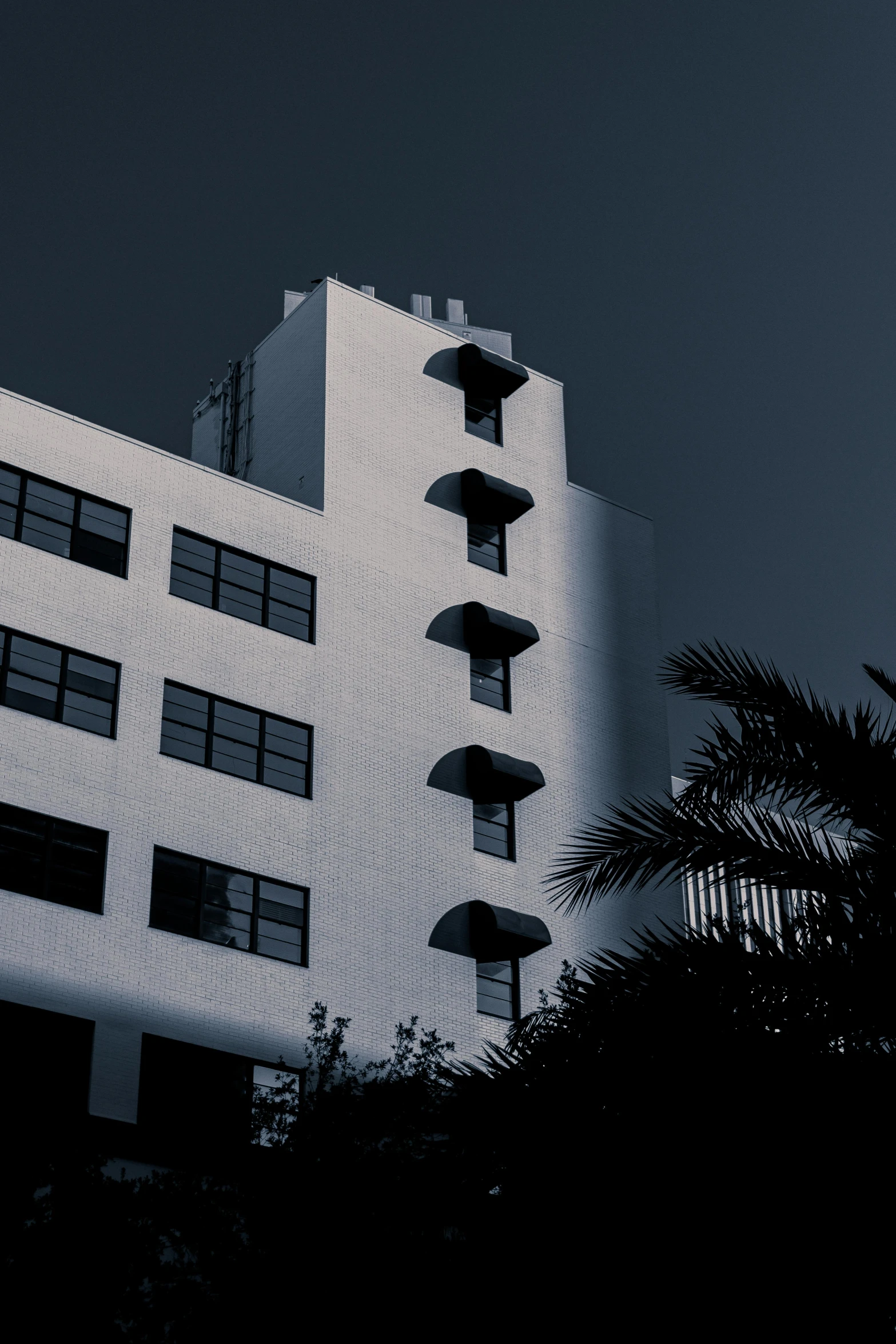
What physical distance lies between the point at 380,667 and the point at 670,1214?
27.9 meters

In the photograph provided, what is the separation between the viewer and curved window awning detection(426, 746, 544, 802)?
3778cm

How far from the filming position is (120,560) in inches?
1390

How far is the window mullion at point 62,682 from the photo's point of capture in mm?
32969

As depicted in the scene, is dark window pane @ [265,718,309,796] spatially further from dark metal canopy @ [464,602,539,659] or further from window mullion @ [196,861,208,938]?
dark metal canopy @ [464,602,539,659]

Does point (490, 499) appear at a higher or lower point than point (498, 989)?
higher

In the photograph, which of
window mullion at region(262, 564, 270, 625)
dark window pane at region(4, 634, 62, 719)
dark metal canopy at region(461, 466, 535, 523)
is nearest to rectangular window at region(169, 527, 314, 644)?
window mullion at region(262, 564, 270, 625)

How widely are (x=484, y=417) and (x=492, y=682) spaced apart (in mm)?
7885

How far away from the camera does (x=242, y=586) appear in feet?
121

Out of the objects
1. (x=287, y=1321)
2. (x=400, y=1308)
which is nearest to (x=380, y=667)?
(x=287, y=1321)

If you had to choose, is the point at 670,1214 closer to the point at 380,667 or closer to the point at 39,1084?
the point at 39,1084

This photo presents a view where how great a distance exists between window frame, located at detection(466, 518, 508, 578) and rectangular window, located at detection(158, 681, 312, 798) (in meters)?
7.57

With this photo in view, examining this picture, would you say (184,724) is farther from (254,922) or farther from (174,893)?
(254,922)

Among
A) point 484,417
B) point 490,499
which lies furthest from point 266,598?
point 484,417

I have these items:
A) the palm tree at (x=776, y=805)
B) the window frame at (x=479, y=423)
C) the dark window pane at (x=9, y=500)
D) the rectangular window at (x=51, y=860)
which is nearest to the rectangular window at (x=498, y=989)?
the rectangular window at (x=51, y=860)
